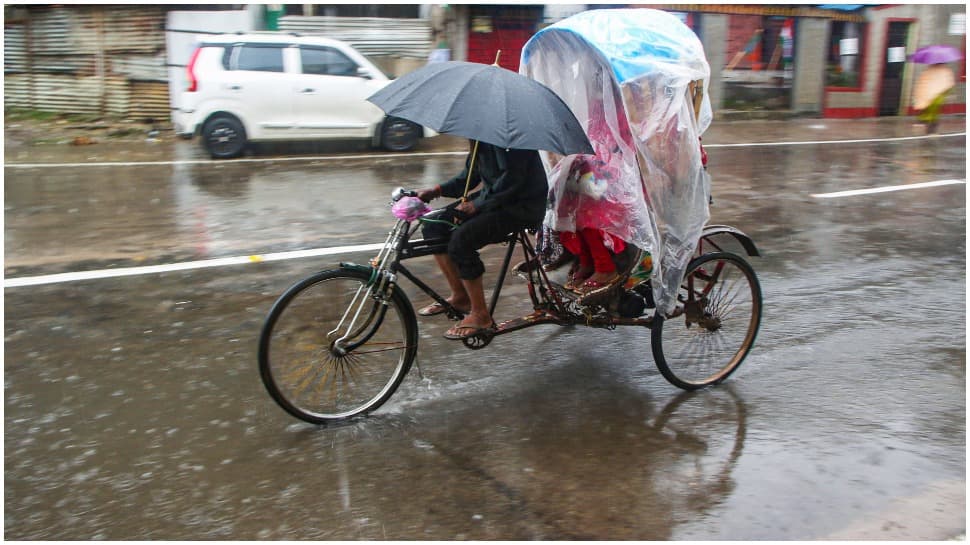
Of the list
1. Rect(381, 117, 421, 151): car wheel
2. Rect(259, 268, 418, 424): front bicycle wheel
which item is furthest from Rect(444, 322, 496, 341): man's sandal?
Rect(381, 117, 421, 151): car wheel

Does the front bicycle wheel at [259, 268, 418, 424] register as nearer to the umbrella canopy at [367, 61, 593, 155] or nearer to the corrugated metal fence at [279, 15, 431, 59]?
the umbrella canopy at [367, 61, 593, 155]

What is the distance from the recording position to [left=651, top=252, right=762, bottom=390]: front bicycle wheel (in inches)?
183

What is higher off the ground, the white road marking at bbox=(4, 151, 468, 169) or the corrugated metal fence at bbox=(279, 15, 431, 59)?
the corrugated metal fence at bbox=(279, 15, 431, 59)

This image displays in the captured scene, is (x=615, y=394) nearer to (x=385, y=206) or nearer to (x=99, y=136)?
(x=385, y=206)

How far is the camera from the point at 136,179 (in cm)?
1035

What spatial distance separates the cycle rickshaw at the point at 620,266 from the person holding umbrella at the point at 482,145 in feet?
0.45

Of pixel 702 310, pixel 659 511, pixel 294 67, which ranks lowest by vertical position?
pixel 659 511

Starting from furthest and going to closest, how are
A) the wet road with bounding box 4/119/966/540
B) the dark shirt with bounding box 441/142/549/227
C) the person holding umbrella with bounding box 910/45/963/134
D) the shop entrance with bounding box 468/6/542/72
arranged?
the shop entrance with bounding box 468/6/542/72 < the person holding umbrella with bounding box 910/45/963/134 < the dark shirt with bounding box 441/142/549/227 < the wet road with bounding box 4/119/966/540

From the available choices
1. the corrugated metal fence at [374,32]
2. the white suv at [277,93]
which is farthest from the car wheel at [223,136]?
the corrugated metal fence at [374,32]

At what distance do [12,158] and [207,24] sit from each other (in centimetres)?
424

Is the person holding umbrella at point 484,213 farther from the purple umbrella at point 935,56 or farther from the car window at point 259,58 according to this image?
the purple umbrella at point 935,56

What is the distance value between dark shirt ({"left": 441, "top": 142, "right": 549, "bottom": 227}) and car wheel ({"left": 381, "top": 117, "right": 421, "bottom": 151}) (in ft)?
28.4

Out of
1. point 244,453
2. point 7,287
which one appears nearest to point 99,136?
point 7,287

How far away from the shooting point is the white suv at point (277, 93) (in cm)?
1171
